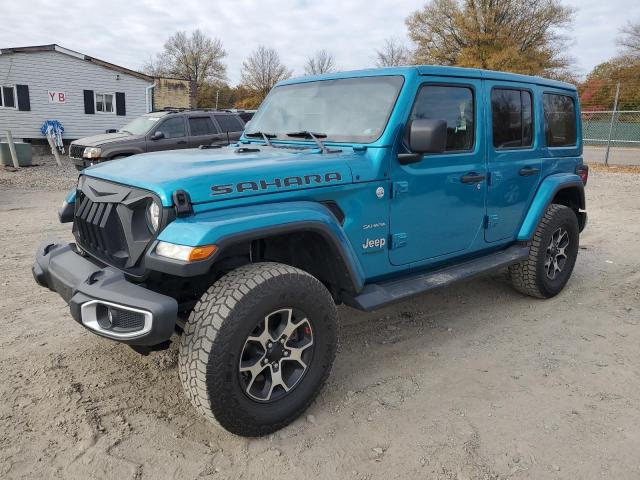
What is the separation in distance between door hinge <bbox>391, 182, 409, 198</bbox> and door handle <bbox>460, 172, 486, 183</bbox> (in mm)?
607

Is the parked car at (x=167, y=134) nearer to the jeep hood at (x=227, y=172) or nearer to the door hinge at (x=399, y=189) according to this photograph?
the jeep hood at (x=227, y=172)

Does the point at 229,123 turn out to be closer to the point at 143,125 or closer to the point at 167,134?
the point at 167,134

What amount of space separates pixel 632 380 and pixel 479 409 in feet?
3.88

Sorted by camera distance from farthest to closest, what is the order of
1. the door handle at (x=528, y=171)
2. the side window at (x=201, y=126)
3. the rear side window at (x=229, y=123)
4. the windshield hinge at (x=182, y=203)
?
the rear side window at (x=229, y=123) < the side window at (x=201, y=126) < the door handle at (x=528, y=171) < the windshield hinge at (x=182, y=203)

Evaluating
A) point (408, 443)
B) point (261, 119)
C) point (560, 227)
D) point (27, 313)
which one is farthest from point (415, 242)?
point (27, 313)

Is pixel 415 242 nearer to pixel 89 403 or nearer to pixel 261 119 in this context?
pixel 261 119

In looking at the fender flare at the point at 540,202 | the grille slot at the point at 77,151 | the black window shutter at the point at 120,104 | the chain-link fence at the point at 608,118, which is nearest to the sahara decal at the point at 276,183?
the fender flare at the point at 540,202

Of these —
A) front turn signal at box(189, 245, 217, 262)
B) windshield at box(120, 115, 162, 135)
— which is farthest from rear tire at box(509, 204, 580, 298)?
windshield at box(120, 115, 162, 135)

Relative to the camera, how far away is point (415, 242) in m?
3.41

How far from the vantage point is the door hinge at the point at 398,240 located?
3.26 metres

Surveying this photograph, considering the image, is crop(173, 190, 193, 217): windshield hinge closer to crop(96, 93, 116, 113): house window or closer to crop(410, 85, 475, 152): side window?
crop(410, 85, 475, 152): side window

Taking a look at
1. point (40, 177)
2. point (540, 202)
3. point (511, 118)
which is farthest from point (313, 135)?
point (40, 177)

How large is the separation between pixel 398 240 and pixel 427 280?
0.43 m

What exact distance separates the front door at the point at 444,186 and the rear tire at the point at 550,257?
88cm
